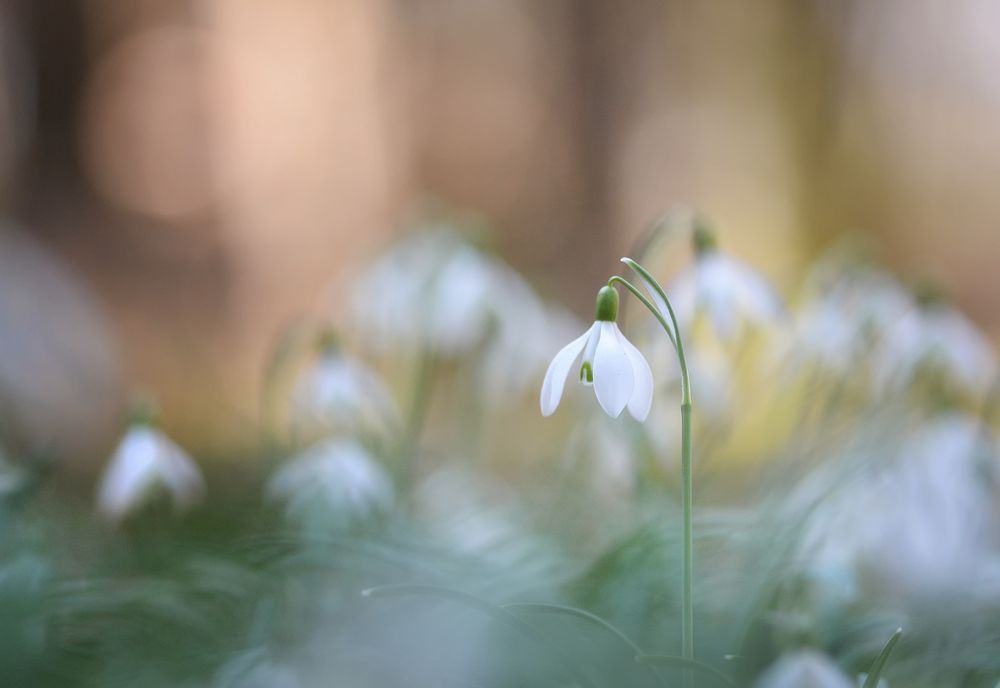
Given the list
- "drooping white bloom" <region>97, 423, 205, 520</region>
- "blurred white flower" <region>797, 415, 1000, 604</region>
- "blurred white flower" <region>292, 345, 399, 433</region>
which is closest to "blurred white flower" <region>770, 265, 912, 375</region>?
"blurred white flower" <region>797, 415, 1000, 604</region>

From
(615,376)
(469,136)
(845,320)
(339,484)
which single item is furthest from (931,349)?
(469,136)

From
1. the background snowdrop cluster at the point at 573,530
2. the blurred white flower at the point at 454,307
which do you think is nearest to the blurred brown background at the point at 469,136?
the blurred white flower at the point at 454,307

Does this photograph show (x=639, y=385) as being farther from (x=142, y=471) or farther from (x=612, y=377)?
(x=142, y=471)

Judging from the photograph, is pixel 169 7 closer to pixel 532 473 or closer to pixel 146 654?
pixel 532 473

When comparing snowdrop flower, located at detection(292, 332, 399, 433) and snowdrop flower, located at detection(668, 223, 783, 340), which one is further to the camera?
snowdrop flower, located at detection(292, 332, 399, 433)

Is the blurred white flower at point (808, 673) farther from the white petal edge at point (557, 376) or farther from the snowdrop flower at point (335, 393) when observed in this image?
the snowdrop flower at point (335, 393)

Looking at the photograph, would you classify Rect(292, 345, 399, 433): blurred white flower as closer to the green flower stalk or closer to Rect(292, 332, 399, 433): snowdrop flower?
Rect(292, 332, 399, 433): snowdrop flower
